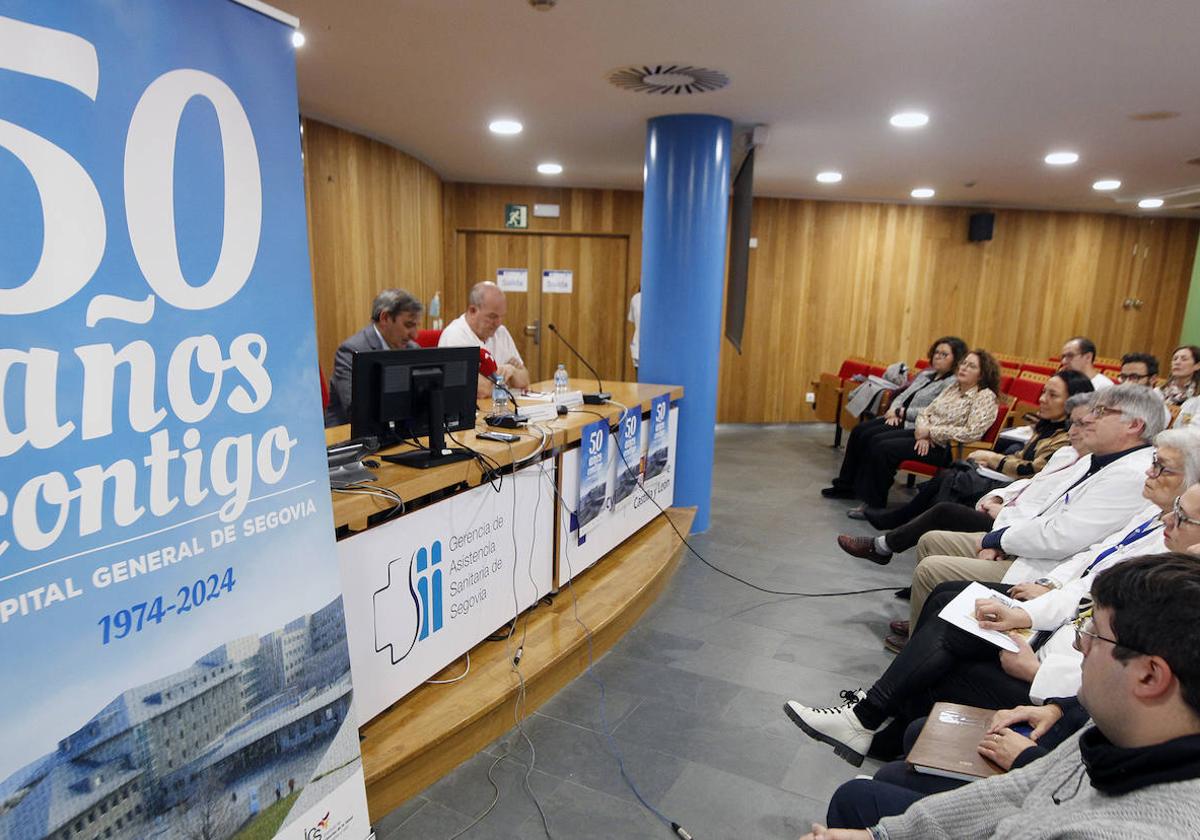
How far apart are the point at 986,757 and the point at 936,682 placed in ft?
1.97

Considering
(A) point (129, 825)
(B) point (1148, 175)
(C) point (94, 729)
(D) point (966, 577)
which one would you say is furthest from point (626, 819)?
(B) point (1148, 175)

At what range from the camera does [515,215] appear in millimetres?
7371

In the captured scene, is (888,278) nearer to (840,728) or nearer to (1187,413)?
(1187,413)

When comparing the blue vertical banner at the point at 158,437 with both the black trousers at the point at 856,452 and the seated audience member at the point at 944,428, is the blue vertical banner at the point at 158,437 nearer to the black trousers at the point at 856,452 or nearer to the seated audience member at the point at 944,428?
the seated audience member at the point at 944,428

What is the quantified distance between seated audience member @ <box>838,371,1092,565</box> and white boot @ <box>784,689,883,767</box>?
4.25 feet

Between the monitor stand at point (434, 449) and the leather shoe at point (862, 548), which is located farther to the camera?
the leather shoe at point (862, 548)

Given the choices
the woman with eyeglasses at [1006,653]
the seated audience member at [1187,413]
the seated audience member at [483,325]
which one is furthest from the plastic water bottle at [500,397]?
the seated audience member at [1187,413]

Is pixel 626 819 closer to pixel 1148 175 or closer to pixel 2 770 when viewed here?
pixel 2 770

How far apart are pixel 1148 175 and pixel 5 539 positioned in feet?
24.5

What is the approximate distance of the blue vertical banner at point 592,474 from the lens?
305 cm

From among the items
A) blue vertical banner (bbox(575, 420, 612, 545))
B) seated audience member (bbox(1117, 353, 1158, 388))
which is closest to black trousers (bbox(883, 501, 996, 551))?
blue vertical banner (bbox(575, 420, 612, 545))

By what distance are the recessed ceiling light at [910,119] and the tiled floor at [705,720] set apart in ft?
8.39

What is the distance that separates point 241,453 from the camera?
4.40 ft

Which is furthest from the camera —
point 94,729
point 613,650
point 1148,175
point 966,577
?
point 1148,175
